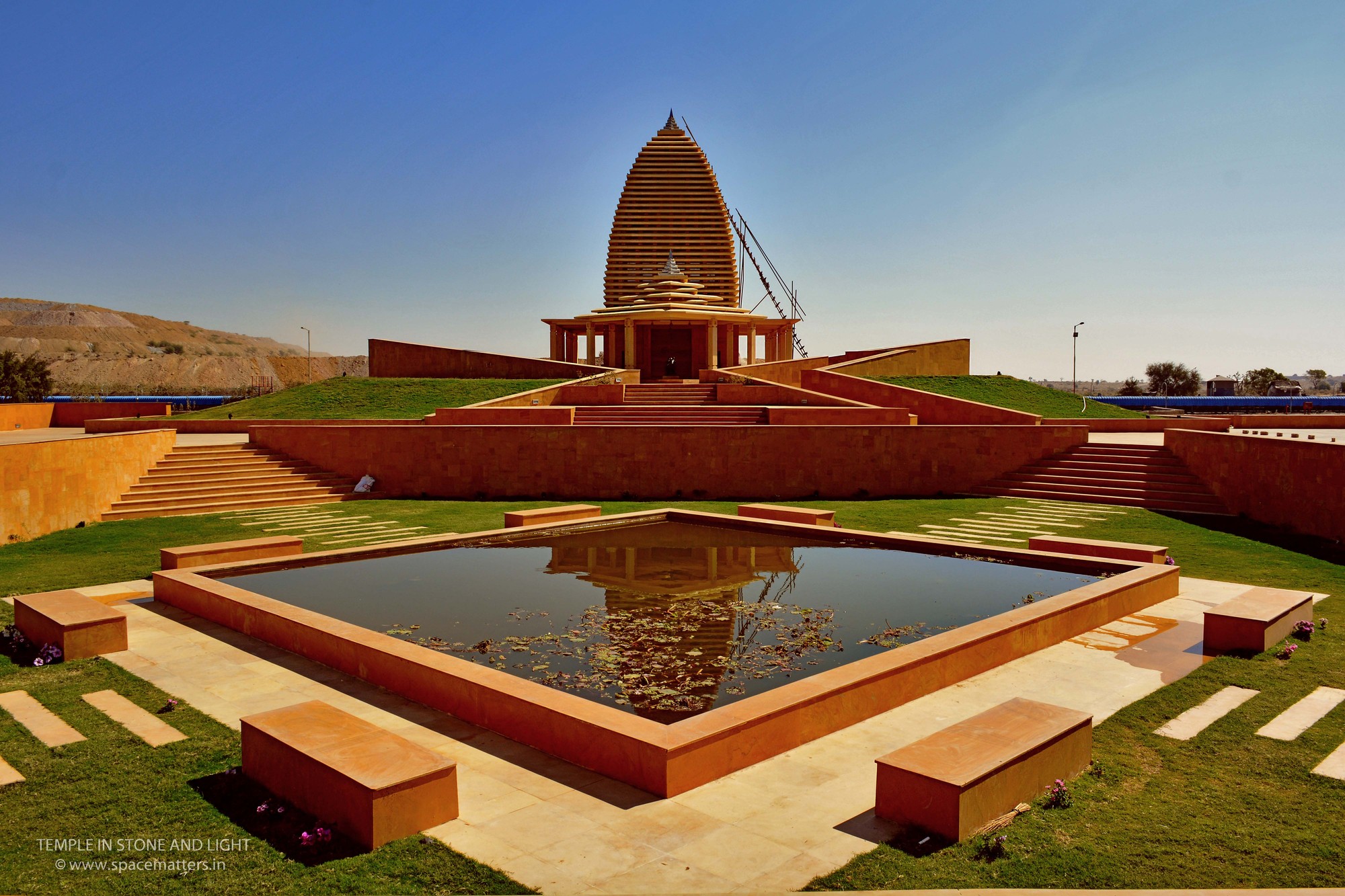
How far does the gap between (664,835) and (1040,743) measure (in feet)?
6.89

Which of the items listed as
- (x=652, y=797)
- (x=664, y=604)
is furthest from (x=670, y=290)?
(x=652, y=797)

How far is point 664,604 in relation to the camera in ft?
29.2

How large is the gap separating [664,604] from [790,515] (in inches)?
197

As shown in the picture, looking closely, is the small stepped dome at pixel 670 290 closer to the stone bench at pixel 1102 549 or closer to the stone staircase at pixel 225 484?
the stone staircase at pixel 225 484

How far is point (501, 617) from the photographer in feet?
27.6

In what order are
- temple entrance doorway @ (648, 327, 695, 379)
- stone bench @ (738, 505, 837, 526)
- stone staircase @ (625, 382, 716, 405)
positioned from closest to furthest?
stone bench @ (738, 505, 837, 526), stone staircase @ (625, 382, 716, 405), temple entrance doorway @ (648, 327, 695, 379)

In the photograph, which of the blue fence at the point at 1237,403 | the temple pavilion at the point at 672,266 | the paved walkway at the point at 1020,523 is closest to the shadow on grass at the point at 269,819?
the paved walkway at the point at 1020,523

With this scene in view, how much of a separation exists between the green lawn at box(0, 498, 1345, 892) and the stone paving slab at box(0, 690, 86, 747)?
0.09m

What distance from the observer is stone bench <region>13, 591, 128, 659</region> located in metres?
7.64

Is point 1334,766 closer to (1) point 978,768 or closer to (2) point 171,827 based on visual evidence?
(1) point 978,768

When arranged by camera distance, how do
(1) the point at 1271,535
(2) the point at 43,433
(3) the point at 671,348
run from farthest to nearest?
(3) the point at 671,348 < (2) the point at 43,433 < (1) the point at 1271,535

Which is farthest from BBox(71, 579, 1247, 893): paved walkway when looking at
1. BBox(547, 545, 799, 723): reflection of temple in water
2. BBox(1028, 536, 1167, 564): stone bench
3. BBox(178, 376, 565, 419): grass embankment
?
BBox(178, 376, 565, 419): grass embankment

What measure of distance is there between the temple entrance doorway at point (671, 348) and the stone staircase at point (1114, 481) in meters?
25.9

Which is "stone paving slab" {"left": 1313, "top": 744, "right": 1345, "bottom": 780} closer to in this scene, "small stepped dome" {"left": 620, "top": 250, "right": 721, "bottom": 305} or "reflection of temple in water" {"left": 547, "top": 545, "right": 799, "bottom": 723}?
"reflection of temple in water" {"left": 547, "top": 545, "right": 799, "bottom": 723}
